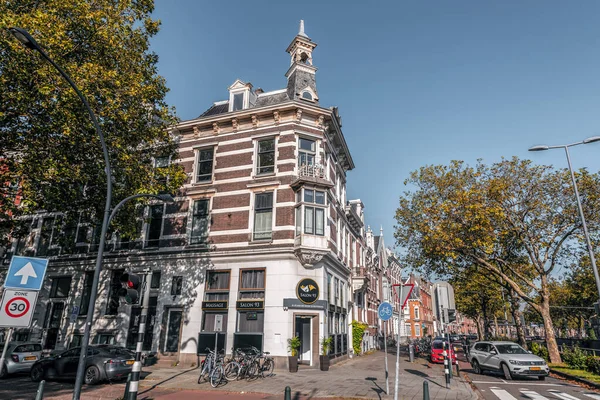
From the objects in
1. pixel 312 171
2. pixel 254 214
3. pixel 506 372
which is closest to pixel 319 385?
pixel 506 372

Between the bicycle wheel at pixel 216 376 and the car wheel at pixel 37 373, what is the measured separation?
7.23 m

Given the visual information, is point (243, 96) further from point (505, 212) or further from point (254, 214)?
point (505, 212)

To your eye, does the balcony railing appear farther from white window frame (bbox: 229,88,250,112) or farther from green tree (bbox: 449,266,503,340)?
green tree (bbox: 449,266,503,340)

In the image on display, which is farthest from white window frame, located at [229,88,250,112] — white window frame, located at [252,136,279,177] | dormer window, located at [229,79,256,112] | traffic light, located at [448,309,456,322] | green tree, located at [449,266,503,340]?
green tree, located at [449,266,503,340]

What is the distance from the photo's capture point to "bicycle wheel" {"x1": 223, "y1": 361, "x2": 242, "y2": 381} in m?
14.2

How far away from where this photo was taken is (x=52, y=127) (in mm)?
14227

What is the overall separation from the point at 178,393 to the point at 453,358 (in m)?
14.1

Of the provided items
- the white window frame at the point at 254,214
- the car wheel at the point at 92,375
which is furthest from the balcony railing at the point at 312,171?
the car wheel at the point at 92,375

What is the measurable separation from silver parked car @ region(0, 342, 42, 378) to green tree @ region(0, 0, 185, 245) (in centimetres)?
606

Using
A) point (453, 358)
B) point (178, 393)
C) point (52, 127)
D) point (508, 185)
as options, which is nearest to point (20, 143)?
point (52, 127)

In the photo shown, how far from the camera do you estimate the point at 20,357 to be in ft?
50.4

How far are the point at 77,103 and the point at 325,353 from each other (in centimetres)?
1619

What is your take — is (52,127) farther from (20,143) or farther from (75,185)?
(75,185)

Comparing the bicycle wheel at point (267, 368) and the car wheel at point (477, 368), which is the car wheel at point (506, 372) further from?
the bicycle wheel at point (267, 368)
